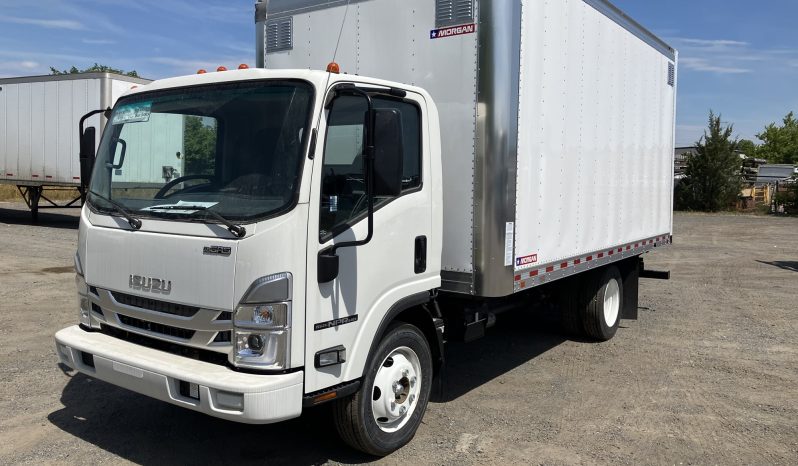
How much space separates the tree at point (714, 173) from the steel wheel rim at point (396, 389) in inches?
1465

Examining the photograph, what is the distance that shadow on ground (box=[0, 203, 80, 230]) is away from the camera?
812 inches

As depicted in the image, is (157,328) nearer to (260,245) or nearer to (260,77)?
(260,245)

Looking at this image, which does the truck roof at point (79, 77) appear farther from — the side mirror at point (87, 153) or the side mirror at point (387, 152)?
the side mirror at point (387, 152)

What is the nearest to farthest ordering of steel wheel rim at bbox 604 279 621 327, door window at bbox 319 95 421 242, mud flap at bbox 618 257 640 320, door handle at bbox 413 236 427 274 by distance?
door window at bbox 319 95 421 242 < door handle at bbox 413 236 427 274 < steel wheel rim at bbox 604 279 621 327 < mud flap at bbox 618 257 640 320

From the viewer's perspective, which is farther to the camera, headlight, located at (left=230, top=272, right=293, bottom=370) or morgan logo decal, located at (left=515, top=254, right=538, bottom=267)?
morgan logo decal, located at (left=515, top=254, right=538, bottom=267)

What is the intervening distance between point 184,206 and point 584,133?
3743 mm

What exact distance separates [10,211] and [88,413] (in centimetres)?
2462

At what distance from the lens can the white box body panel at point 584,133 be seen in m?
5.10

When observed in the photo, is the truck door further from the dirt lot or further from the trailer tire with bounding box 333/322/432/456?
the dirt lot

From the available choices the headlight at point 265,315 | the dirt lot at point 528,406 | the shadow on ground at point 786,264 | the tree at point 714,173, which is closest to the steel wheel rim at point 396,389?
the dirt lot at point 528,406

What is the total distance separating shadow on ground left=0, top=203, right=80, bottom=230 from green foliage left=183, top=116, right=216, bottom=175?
57.5 ft

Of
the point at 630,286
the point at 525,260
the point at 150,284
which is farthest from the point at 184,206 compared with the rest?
the point at 630,286

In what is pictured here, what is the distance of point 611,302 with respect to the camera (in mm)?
7902

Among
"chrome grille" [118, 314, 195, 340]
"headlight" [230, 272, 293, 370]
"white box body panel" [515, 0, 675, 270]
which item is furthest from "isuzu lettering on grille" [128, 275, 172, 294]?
"white box body panel" [515, 0, 675, 270]
